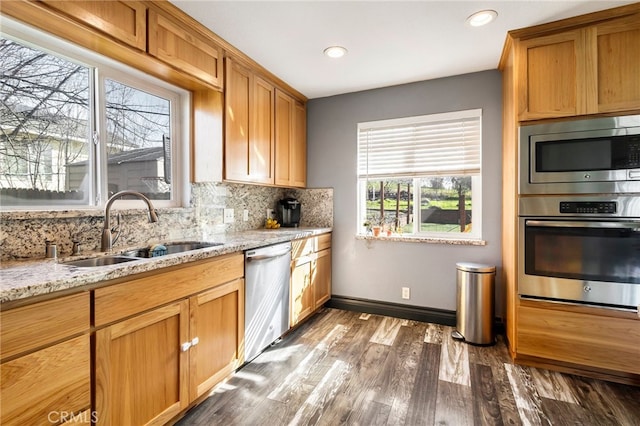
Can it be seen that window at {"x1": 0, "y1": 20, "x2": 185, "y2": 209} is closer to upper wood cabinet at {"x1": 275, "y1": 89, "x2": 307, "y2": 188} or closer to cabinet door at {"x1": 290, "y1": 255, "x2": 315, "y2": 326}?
upper wood cabinet at {"x1": 275, "y1": 89, "x2": 307, "y2": 188}

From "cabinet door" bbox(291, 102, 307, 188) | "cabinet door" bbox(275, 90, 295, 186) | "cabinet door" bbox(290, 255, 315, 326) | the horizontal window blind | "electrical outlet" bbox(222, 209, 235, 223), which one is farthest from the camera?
"cabinet door" bbox(291, 102, 307, 188)

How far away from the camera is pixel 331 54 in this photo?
2.52 metres

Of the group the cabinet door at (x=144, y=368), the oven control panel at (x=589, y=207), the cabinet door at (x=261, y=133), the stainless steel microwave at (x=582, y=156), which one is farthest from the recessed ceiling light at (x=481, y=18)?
the cabinet door at (x=144, y=368)

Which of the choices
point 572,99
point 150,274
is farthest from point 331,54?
point 150,274

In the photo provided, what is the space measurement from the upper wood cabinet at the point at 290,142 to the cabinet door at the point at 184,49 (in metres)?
0.91

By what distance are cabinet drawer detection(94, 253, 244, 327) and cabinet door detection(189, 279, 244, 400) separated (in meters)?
0.08

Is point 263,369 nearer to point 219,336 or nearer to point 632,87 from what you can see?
point 219,336

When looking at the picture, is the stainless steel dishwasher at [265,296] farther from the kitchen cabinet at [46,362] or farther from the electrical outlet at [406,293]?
the electrical outlet at [406,293]

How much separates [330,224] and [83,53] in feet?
8.42

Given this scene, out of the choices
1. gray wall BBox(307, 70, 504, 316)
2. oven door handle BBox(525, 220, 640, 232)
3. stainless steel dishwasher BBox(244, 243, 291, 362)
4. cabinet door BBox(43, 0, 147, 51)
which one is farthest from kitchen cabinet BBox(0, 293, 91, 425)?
oven door handle BBox(525, 220, 640, 232)

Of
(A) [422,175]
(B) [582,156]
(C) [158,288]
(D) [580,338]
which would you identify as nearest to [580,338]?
(D) [580,338]

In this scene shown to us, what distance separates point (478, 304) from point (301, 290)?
157cm

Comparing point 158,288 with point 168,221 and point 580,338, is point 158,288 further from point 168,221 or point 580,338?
point 580,338

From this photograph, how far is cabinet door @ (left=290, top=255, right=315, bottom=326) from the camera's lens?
8.98ft
